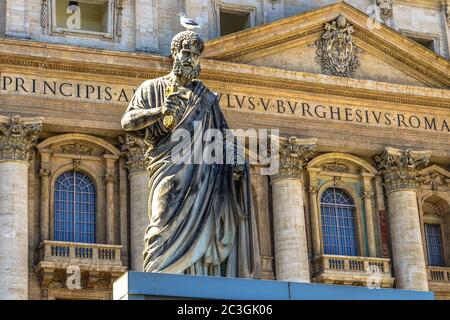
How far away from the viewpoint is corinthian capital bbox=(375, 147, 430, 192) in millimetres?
30234

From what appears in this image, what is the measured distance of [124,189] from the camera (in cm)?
2822

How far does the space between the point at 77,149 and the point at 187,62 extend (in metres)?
18.6

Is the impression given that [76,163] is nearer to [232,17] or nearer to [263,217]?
[263,217]

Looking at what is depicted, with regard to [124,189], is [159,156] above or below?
below

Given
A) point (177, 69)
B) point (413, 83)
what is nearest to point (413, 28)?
point (413, 83)

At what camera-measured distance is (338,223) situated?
3028 cm

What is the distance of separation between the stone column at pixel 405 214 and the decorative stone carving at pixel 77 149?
792 cm

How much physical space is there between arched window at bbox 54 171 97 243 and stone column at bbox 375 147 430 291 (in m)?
7.98

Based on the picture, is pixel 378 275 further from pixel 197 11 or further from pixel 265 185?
pixel 197 11

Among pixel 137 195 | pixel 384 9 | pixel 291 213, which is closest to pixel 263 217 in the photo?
pixel 291 213

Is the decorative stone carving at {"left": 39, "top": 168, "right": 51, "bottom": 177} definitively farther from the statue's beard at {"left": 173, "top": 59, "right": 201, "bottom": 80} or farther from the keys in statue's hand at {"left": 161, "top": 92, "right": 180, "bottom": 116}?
the keys in statue's hand at {"left": 161, "top": 92, "right": 180, "bottom": 116}

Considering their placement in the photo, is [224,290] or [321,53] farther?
[321,53]

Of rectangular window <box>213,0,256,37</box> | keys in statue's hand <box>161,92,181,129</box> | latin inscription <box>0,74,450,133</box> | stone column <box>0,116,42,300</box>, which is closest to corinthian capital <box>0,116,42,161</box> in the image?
stone column <box>0,116,42,300</box>

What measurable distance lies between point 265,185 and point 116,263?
15.6 ft
